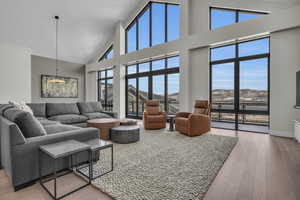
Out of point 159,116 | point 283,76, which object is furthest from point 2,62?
point 283,76

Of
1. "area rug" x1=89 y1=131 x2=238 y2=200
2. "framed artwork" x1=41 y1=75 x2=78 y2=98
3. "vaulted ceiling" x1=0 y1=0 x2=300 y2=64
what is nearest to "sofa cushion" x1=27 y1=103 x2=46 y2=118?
"framed artwork" x1=41 y1=75 x2=78 y2=98

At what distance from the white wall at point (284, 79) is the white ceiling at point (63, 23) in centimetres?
563

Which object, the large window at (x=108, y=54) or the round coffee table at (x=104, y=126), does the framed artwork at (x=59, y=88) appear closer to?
the large window at (x=108, y=54)

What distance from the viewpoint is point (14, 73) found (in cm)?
552

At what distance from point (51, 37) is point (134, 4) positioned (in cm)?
383

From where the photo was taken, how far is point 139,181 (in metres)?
1.85

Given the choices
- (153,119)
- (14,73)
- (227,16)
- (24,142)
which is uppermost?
(227,16)

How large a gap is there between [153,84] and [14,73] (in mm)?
5268

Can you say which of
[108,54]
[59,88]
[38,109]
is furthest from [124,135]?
[108,54]

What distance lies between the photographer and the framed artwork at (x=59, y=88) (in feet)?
23.3

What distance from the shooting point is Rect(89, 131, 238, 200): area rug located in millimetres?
1651

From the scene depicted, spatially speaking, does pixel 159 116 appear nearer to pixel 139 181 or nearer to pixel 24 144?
pixel 139 181

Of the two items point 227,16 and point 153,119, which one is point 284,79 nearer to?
point 227,16

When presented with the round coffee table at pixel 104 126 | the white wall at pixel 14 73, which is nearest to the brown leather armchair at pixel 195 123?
the round coffee table at pixel 104 126
